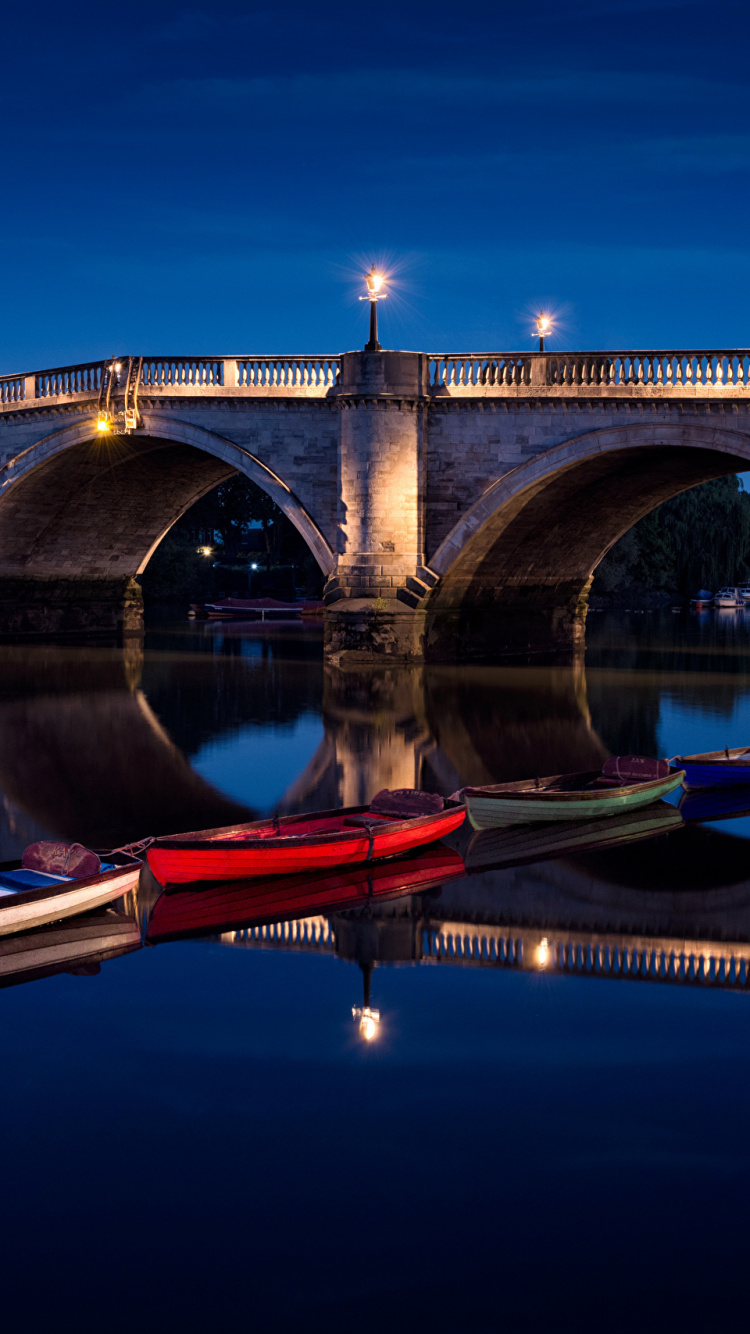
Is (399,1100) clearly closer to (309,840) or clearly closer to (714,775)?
(309,840)

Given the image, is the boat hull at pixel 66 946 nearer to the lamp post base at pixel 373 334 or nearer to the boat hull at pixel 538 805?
the boat hull at pixel 538 805

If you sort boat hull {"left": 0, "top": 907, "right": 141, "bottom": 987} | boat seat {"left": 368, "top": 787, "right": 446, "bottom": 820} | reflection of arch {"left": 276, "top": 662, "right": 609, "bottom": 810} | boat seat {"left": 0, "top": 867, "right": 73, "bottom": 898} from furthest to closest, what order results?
1. reflection of arch {"left": 276, "top": 662, "right": 609, "bottom": 810}
2. boat seat {"left": 368, "top": 787, "right": 446, "bottom": 820}
3. boat seat {"left": 0, "top": 867, "right": 73, "bottom": 898}
4. boat hull {"left": 0, "top": 907, "right": 141, "bottom": 987}

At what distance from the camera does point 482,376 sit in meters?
23.4

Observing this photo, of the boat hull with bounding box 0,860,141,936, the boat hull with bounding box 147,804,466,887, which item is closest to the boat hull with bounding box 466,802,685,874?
the boat hull with bounding box 147,804,466,887

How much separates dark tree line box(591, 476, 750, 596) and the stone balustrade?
99.9ft

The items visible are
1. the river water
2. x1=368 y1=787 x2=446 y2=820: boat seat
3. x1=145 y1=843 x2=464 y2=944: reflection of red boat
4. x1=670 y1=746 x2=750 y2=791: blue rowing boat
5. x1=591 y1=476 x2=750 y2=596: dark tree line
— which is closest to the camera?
the river water

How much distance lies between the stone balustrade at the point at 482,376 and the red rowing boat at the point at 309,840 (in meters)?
12.8

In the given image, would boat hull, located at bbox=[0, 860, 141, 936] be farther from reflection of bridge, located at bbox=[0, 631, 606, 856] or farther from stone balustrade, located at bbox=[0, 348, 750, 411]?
stone balustrade, located at bbox=[0, 348, 750, 411]

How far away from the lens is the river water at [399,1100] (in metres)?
4.34

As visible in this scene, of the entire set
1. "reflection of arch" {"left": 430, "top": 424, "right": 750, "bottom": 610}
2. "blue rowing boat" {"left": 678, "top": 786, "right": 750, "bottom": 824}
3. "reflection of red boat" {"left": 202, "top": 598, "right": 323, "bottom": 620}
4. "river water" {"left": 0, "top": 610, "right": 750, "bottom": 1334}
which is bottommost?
"river water" {"left": 0, "top": 610, "right": 750, "bottom": 1334}

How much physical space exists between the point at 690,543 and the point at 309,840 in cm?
4900

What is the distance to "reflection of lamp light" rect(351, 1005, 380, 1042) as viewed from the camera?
20.8ft

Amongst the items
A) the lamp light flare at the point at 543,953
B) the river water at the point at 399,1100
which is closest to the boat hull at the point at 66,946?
the river water at the point at 399,1100

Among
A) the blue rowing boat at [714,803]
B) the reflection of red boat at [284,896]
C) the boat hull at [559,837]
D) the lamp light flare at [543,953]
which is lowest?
the lamp light flare at [543,953]
